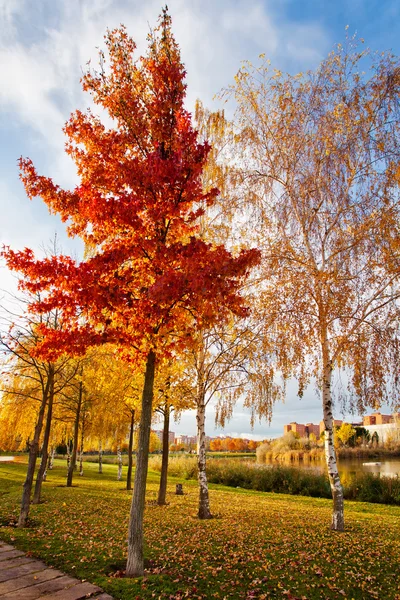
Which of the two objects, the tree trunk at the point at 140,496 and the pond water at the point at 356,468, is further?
the pond water at the point at 356,468

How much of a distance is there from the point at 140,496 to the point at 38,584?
172 cm

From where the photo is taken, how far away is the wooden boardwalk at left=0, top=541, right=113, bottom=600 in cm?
482

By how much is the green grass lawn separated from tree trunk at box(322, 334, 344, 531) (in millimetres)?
417

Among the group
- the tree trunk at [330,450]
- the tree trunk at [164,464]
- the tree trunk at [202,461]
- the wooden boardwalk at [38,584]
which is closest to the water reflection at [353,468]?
the tree trunk at [164,464]

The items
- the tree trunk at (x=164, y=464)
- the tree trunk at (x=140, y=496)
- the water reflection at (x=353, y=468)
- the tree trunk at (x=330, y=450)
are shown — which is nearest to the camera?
the tree trunk at (x=140, y=496)

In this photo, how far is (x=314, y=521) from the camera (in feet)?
Result: 33.5

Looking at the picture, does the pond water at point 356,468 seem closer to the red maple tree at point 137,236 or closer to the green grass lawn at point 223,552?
the green grass lawn at point 223,552

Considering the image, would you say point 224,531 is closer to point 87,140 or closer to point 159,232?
point 159,232

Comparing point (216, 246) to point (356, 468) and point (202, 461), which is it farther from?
point (356, 468)

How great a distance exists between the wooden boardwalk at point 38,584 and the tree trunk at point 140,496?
2.28 feet

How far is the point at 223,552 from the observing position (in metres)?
6.88

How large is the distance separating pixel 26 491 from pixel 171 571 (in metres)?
4.77

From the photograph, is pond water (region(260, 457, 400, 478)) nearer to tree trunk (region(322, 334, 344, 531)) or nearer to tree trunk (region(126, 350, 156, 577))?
tree trunk (region(322, 334, 344, 531))

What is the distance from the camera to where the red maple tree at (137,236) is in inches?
233
